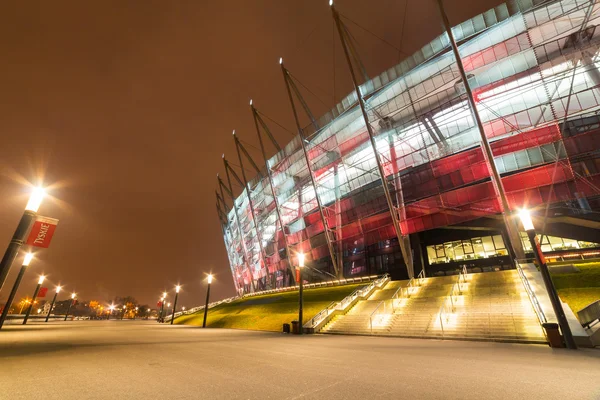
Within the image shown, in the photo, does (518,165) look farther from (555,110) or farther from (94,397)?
(94,397)

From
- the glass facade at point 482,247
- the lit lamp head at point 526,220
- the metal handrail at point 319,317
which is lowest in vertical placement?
the metal handrail at point 319,317

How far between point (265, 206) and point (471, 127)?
128 feet

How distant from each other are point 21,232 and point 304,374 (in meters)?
6.90

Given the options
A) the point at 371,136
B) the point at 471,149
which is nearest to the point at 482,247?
the point at 471,149

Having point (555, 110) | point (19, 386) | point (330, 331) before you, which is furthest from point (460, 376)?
point (555, 110)

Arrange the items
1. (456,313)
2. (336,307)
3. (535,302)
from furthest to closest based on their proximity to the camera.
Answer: (336,307)
(456,313)
(535,302)

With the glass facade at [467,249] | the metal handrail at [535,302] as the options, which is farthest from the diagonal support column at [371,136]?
the metal handrail at [535,302]

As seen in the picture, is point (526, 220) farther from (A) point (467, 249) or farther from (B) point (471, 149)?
(A) point (467, 249)

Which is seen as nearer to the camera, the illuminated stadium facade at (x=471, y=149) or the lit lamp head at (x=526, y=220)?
the lit lamp head at (x=526, y=220)

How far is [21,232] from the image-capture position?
5.49 m

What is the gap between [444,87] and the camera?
3108 centimetres

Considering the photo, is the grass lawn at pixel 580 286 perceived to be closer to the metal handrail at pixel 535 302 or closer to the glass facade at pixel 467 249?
the metal handrail at pixel 535 302

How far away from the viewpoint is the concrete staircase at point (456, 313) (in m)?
13.2

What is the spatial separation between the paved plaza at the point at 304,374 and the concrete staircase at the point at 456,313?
3.40 meters
